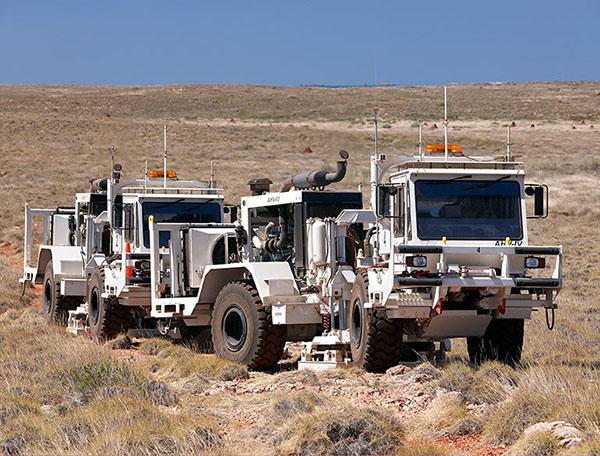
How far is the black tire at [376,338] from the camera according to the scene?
43.2ft

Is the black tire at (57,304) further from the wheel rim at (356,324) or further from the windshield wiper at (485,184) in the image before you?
the windshield wiper at (485,184)

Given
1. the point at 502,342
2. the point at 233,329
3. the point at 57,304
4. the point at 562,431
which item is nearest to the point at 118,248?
the point at 57,304

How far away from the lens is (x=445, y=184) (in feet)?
43.8

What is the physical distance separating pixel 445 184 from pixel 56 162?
46866 mm

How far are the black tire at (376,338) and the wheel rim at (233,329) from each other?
2.20 meters

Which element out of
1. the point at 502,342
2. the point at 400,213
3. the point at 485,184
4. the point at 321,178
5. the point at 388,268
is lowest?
the point at 502,342

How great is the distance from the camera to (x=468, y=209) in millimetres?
13336

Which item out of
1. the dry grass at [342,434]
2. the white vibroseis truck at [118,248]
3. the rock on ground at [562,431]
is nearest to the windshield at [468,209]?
the dry grass at [342,434]

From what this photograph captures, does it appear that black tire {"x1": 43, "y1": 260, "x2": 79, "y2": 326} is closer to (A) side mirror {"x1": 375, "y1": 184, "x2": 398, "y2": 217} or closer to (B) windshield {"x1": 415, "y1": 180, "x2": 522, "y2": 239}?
(A) side mirror {"x1": 375, "y1": 184, "x2": 398, "y2": 217}

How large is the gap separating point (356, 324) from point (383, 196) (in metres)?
1.75

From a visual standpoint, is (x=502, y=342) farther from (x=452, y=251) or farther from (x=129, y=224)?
(x=129, y=224)

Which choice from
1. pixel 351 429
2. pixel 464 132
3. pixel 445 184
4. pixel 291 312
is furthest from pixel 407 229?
pixel 464 132

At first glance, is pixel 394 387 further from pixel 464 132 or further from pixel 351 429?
pixel 464 132

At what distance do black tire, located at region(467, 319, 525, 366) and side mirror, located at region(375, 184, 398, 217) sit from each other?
223 centimetres
